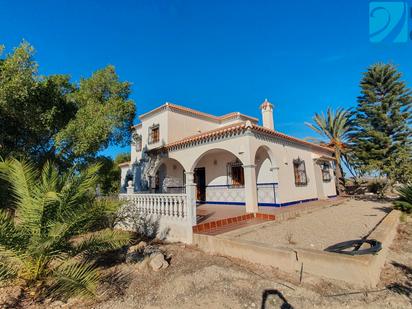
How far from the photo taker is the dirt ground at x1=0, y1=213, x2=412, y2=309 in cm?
337

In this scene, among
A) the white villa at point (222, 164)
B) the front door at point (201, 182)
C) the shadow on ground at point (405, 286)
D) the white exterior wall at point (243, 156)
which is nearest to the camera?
the shadow on ground at point (405, 286)

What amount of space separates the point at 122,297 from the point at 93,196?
2007 mm

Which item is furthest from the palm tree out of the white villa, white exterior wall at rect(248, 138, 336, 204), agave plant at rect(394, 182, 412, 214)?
agave plant at rect(394, 182, 412, 214)

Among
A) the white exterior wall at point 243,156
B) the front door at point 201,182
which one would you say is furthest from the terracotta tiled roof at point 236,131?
the front door at point 201,182

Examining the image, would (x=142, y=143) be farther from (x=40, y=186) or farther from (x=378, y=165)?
(x=378, y=165)

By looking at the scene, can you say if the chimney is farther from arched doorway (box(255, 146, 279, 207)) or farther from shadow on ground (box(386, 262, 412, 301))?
shadow on ground (box(386, 262, 412, 301))

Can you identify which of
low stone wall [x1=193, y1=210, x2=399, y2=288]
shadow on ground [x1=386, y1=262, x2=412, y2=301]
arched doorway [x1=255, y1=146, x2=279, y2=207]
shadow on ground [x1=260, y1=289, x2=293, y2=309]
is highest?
arched doorway [x1=255, y1=146, x2=279, y2=207]

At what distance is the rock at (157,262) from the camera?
4904 millimetres

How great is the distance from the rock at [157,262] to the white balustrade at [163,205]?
1.66 m

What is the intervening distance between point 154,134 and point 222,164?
5.60 m

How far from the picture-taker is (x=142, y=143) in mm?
17078

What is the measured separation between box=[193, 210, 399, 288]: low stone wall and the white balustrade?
1682mm

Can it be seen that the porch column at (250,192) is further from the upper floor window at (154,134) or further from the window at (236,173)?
the upper floor window at (154,134)

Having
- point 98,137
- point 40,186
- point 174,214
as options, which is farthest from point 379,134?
point 40,186
